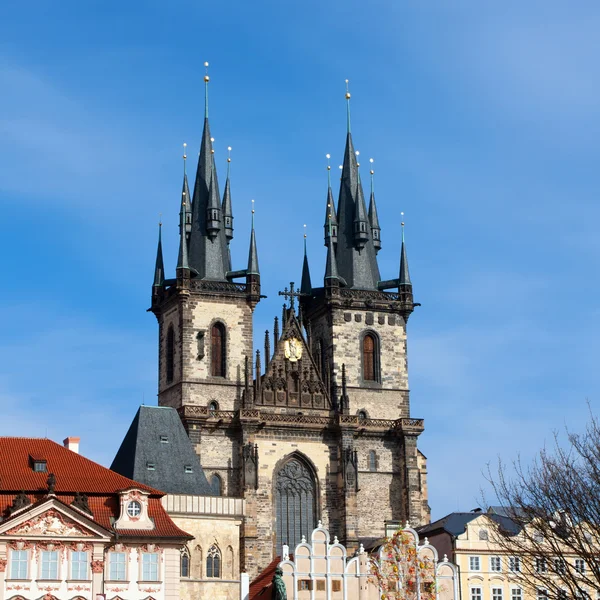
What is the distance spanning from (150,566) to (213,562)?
7.18 m

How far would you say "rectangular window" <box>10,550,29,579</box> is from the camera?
48.8m

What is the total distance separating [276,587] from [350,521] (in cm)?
2424

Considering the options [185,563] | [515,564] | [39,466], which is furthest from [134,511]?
[515,564]

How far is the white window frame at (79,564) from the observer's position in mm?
49688

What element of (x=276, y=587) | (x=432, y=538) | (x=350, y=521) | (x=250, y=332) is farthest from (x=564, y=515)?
(x=250, y=332)

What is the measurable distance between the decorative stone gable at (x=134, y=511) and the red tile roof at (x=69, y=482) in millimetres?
241

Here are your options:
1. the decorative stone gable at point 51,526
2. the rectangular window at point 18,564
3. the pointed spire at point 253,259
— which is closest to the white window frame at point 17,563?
the rectangular window at point 18,564

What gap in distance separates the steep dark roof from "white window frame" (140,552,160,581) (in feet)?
27.8

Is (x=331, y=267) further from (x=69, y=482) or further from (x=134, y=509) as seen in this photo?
(x=69, y=482)

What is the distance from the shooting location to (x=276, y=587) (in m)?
50.4

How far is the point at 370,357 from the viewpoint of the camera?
264ft

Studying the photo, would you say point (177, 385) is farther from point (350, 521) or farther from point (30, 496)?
point (30, 496)

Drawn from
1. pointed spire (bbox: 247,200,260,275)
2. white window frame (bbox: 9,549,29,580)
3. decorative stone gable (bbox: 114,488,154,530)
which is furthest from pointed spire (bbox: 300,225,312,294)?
white window frame (bbox: 9,549,29,580)

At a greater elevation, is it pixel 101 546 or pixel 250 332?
pixel 250 332
